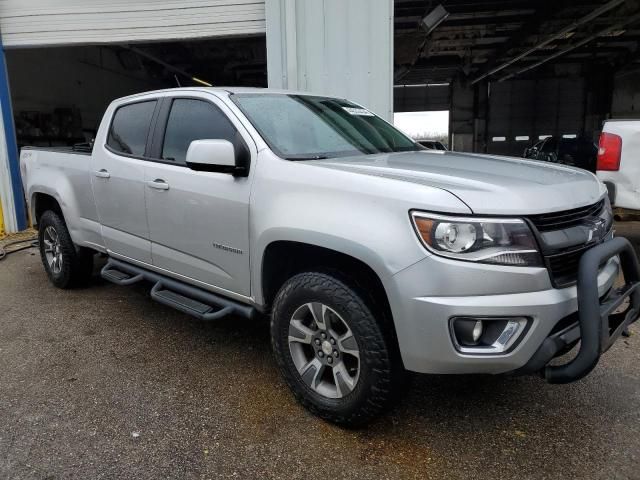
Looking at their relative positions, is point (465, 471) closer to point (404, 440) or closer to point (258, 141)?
point (404, 440)

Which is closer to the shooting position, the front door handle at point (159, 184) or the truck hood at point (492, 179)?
the truck hood at point (492, 179)

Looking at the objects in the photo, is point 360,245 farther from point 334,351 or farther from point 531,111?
point 531,111

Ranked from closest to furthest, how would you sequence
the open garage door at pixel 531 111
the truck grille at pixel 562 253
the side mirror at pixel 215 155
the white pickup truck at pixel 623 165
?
1. the truck grille at pixel 562 253
2. the side mirror at pixel 215 155
3. the white pickup truck at pixel 623 165
4. the open garage door at pixel 531 111

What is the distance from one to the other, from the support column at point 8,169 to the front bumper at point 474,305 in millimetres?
7951

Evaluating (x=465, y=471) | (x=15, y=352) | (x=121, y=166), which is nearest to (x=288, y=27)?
(x=121, y=166)

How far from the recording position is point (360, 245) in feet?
7.72

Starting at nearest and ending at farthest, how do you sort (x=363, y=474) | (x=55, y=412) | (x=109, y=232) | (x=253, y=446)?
(x=363, y=474), (x=253, y=446), (x=55, y=412), (x=109, y=232)

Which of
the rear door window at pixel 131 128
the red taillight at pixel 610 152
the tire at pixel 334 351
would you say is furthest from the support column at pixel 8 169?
the red taillight at pixel 610 152

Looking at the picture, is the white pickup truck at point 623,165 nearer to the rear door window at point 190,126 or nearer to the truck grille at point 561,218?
the truck grille at point 561,218

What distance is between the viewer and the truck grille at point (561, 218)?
88.8 inches

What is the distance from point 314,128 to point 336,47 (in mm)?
4339

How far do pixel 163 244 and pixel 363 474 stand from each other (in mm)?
2099

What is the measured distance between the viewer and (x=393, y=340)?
8.01 ft

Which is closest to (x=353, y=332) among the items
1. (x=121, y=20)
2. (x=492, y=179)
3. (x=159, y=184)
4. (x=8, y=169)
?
(x=492, y=179)
